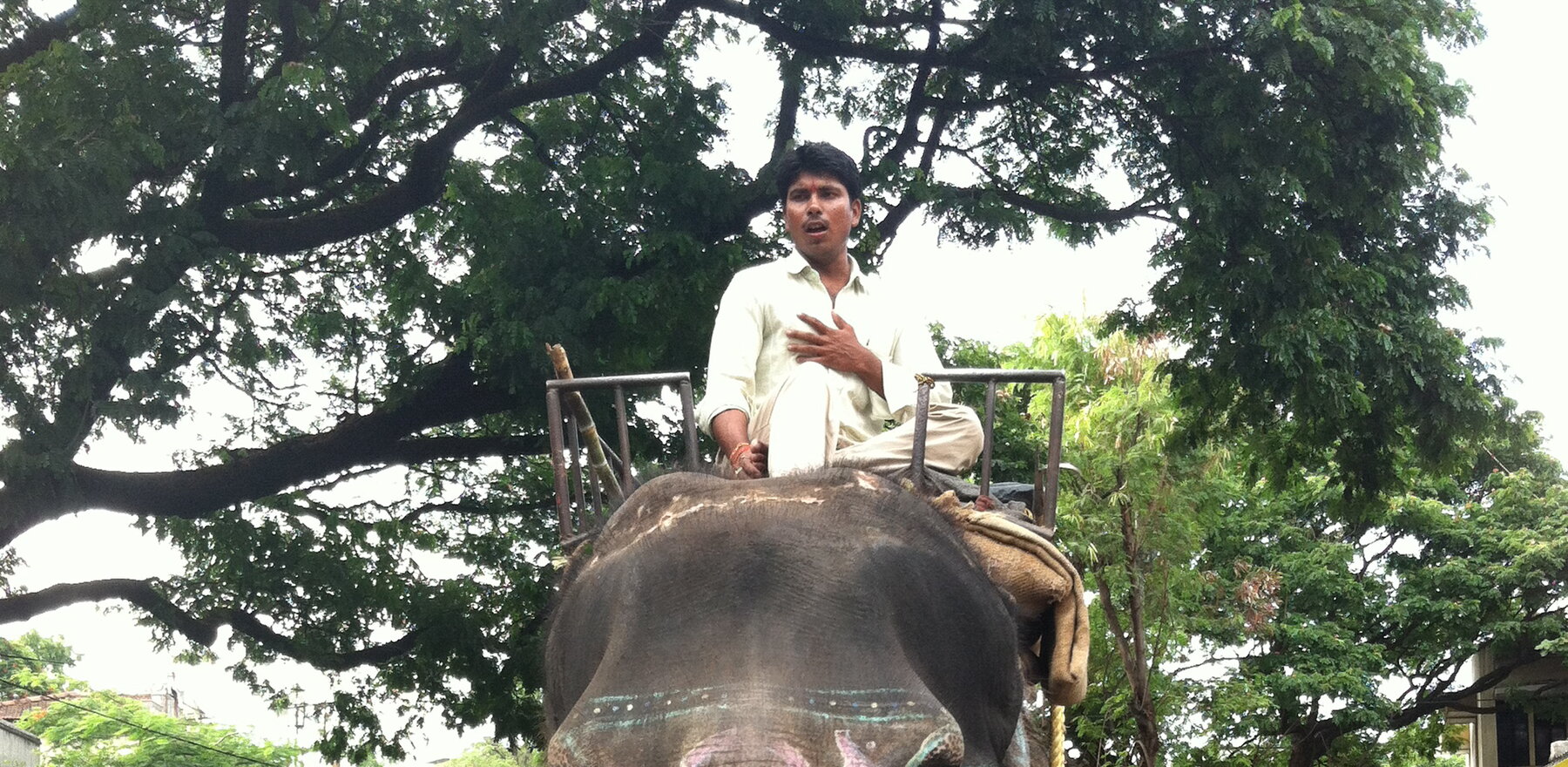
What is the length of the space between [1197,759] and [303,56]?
50.0ft

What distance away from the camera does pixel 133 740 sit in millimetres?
26109

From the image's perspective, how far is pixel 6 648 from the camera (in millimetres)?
21438

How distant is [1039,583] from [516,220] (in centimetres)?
868

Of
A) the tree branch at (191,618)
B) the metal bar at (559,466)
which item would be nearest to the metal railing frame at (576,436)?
the metal bar at (559,466)

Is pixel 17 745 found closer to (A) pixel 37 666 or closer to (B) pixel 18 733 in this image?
(B) pixel 18 733

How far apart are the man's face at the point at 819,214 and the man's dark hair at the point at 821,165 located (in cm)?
1

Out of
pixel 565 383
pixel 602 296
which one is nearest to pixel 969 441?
pixel 565 383

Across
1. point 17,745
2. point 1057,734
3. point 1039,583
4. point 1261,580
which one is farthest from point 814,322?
point 17,745

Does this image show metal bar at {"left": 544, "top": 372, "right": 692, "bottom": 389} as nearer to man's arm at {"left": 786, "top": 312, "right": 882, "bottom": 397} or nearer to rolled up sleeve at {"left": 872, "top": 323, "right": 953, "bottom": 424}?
man's arm at {"left": 786, "top": 312, "right": 882, "bottom": 397}

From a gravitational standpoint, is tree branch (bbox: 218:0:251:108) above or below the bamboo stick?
above

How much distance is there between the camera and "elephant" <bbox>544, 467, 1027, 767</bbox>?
234 centimetres

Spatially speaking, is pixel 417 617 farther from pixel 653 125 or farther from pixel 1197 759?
pixel 1197 759

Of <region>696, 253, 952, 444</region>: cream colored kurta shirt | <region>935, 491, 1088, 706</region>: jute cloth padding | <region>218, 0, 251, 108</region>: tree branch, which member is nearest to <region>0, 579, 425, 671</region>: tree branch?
<region>218, 0, 251, 108</region>: tree branch

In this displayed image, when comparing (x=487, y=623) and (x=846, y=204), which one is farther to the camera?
(x=487, y=623)
